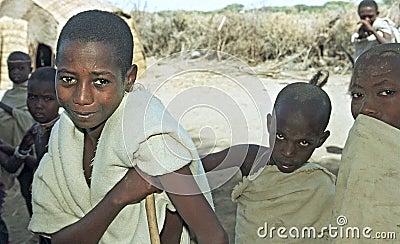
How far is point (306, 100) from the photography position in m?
2.08

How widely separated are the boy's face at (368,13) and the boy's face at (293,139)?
438 cm

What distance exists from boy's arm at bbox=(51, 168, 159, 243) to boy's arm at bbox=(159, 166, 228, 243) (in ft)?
0.21

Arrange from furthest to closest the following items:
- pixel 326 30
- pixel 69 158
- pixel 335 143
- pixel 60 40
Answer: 1. pixel 326 30
2. pixel 335 143
3. pixel 69 158
4. pixel 60 40

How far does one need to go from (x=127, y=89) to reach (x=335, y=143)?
556 cm

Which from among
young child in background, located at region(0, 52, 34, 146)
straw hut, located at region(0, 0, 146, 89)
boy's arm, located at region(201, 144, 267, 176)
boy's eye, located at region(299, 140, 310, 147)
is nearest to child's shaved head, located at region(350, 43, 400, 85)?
boy's eye, located at region(299, 140, 310, 147)

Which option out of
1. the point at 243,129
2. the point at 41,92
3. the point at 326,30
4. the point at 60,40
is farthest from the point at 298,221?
the point at 326,30

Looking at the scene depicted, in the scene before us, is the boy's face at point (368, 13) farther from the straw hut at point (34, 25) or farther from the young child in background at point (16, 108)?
the straw hut at point (34, 25)

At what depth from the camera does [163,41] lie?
14.4 m

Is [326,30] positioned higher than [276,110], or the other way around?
[276,110]

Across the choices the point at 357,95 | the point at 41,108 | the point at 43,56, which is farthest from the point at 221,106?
the point at 43,56

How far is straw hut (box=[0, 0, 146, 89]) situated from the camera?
254 inches

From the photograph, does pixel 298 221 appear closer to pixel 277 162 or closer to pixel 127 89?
pixel 277 162

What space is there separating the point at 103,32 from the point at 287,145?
3.15 ft

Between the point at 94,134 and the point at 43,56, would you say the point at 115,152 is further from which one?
the point at 43,56
